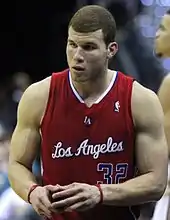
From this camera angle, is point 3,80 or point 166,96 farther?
point 3,80

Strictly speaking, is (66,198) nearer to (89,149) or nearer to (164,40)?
(89,149)

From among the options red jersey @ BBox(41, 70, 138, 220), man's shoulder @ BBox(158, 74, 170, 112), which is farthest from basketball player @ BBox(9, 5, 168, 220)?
man's shoulder @ BBox(158, 74, 170, 112)

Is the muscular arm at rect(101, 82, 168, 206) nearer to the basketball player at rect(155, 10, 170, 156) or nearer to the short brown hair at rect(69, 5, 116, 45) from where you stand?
the short brown hair at rect(69, 5, 116, 45)

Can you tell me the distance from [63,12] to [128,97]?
4.79m

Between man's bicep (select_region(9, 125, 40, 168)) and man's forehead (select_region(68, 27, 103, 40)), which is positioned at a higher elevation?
man's forehead (select_region(68, 27, 103, 40))

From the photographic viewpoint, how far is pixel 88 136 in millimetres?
2916

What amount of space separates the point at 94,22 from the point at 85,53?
12 cm

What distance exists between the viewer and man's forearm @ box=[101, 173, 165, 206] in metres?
2.79

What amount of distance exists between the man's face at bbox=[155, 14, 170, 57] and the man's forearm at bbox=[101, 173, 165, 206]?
1.22 meters

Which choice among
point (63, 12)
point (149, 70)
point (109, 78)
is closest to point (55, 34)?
point (63, 12)

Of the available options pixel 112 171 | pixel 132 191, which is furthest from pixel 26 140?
pixel 132 191

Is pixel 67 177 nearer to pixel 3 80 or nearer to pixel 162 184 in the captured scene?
pixel 162 184

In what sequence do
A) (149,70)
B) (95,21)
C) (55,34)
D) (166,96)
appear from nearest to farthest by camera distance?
(95,21) < (166,96) < (149,70) < (55,34)

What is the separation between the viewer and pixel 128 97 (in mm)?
2916
